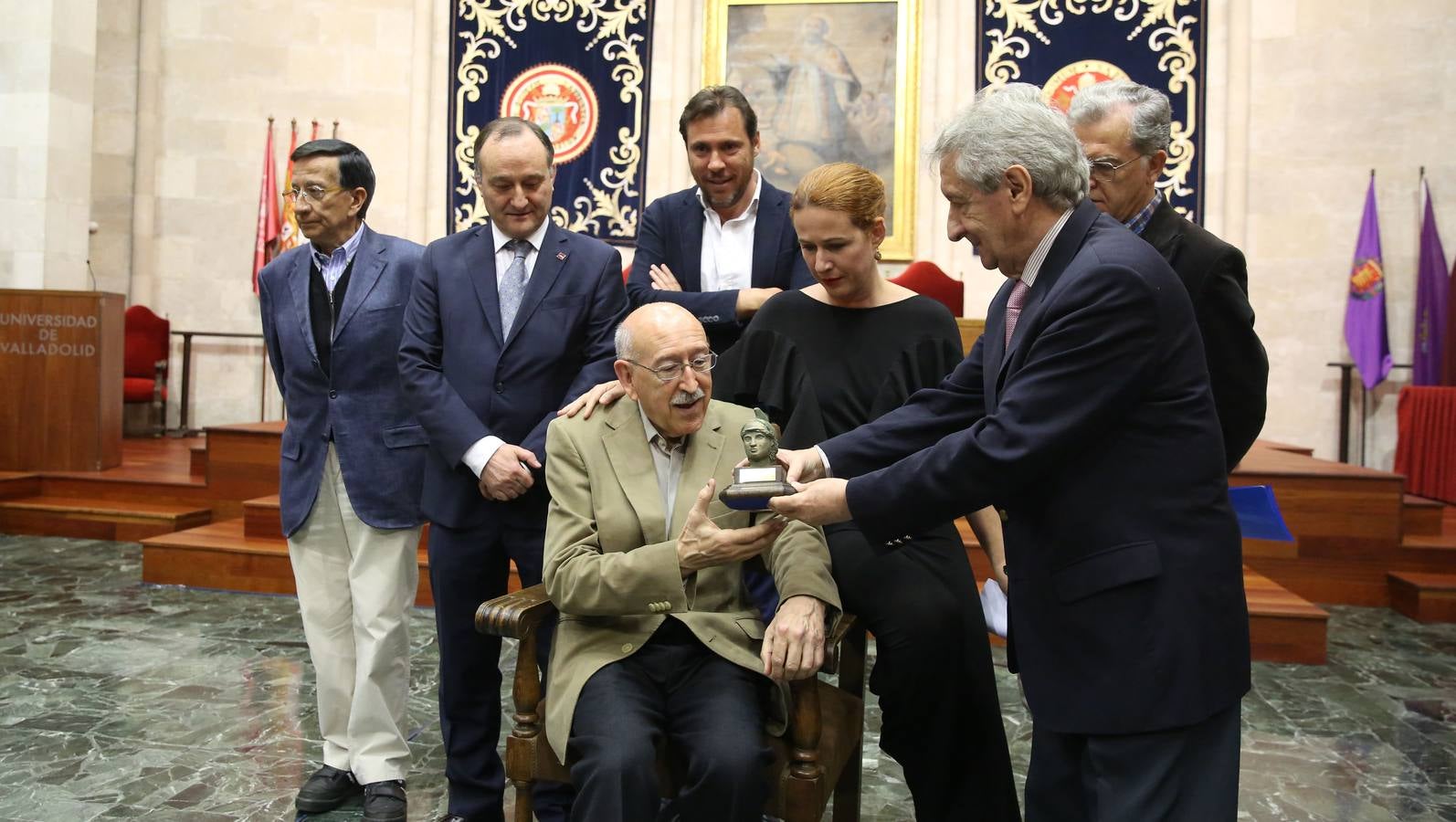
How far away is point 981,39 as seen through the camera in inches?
347

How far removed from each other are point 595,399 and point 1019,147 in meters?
1.17

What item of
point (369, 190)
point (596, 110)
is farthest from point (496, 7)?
point (369, 190)

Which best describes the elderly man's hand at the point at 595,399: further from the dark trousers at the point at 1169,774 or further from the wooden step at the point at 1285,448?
the wooden step at the point at 1285,448

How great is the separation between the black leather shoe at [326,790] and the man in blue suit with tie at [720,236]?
58.7 inches

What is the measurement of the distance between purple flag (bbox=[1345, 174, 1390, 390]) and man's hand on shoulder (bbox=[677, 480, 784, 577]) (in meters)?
7.45

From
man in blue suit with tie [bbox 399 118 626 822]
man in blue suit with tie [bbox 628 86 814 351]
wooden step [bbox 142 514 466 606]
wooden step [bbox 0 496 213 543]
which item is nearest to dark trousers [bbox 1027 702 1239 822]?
man in blue suit with tie [bbox 399 118 626 822]

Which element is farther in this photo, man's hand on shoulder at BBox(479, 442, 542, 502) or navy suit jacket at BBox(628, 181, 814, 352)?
navy suit jacket at BBox(628, 181, 814, 352)

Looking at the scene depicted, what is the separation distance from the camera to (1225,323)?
218 cm

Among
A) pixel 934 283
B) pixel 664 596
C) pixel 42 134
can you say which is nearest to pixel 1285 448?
pixel 934 283

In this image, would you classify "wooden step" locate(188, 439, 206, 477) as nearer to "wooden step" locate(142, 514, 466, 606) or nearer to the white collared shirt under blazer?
"wooden step" locate(142, 514, 466, 606)

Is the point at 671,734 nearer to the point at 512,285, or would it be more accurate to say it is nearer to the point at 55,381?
the point at 512,285

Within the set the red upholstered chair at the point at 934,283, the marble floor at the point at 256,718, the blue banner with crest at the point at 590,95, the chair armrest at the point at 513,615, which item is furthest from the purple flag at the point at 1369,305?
the chair armrest at the point at 513,615

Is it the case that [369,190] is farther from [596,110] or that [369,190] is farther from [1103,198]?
[596,110]

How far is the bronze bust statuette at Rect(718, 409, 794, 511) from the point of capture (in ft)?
6.64
